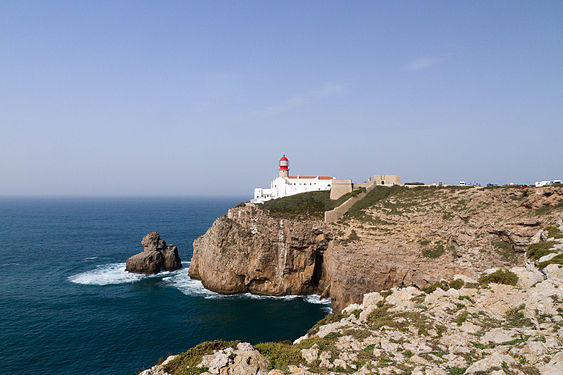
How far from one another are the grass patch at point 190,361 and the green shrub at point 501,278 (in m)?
19.1

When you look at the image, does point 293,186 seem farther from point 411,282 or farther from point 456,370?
point 456,370

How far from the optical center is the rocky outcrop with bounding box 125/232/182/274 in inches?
2662

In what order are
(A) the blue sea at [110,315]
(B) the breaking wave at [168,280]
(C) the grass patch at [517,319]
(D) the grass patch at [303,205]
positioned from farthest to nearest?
(D) the grass patch at [303,205], (B) the breaking wave at [168,280], (A) the blue sea at [110,315], (C) the grass patch at [517,319]

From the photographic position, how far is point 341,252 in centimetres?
4984

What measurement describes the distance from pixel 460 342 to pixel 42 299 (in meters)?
61.3

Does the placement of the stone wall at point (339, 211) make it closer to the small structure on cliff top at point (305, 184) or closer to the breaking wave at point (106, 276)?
the small structure on cliff top at point (305, 184)

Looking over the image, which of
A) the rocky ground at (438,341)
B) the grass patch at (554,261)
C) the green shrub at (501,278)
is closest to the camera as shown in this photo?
the rocky ground at (438,341)

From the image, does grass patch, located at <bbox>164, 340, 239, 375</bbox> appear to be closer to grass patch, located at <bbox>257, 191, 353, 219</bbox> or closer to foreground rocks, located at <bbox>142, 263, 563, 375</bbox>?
foreground rocks, located at <bbox>142, 263, 563, 375</bbox>

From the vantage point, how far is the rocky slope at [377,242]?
39125mm

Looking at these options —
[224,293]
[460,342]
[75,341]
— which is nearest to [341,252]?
[224,293]

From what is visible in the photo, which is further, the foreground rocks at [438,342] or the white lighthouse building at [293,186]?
the white lighthouse building at [293,186]

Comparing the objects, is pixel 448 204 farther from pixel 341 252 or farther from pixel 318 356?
pixel 318 356

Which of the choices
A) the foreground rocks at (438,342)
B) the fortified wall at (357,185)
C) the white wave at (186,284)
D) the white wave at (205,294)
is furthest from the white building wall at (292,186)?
the foreground rocks at (438,342)

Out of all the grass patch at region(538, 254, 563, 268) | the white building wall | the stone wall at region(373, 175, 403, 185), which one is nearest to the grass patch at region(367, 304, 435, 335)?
the grass patch at region(538, 254, 563, 268)
